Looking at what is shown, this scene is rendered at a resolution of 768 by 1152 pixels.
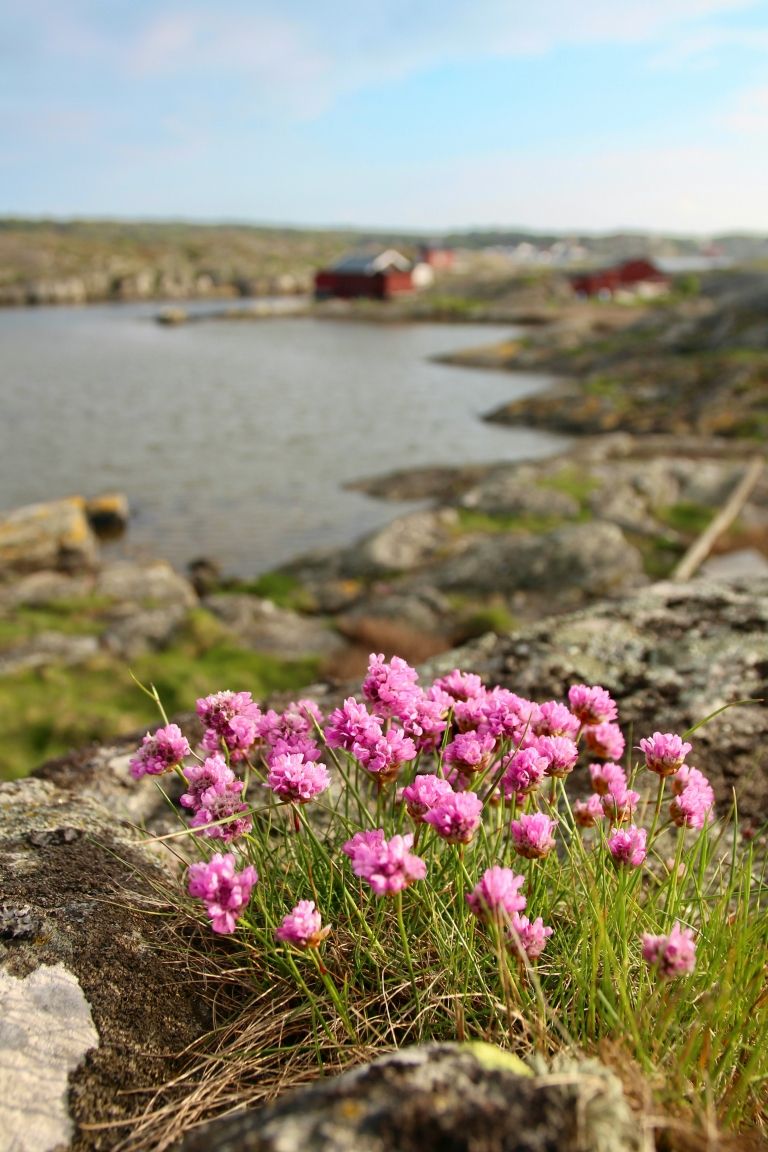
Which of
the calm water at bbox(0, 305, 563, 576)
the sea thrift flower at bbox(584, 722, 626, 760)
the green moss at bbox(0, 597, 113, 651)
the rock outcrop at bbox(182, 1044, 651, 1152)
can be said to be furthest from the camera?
the calm water at bbox(0, 305, 563, 576)

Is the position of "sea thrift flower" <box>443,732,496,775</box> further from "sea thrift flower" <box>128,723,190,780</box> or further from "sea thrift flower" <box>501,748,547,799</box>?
"sea thrift flower" <box>128,723,190,780</box>

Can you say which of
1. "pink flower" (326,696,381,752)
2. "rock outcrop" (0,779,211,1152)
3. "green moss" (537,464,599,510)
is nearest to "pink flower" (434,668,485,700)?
"pink flower" (326,696,381,752)

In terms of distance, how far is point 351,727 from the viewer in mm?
2344

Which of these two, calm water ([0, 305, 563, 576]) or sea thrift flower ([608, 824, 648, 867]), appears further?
calm water ([0, 305, 563, 576])

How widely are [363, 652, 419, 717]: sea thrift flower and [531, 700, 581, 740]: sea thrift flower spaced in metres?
0.43

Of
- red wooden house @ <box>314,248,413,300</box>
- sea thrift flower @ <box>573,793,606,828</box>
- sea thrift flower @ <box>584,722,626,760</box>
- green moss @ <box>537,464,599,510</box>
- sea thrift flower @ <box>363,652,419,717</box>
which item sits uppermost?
red wooden house @ <box>314,248,413,300</box>

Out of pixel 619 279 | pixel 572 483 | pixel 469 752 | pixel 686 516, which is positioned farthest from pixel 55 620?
pixel 619 279

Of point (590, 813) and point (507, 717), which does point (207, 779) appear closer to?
point (507, 717)

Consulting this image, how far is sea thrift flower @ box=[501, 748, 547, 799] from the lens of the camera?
7.77 ft

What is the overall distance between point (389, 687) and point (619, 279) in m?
114

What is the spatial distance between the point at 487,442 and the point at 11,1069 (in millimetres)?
31940

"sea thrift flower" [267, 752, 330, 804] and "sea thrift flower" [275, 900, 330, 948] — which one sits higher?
"sea thrift flower" [267, 752, 330, 804]

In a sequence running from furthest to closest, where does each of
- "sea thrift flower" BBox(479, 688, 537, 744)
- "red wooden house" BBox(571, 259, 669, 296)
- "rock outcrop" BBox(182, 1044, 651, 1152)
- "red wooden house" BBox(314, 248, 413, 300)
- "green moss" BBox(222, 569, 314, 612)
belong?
1. "red wooden house" BBox(314, 248, 413, 300)
2. "red wooden house" BBox(571, 259, 669, 296)
3. "green moss" BBox(222, 569, 314, 612)
4. "sea thrift flower" BBox(479, 688, 537, 744)
5. "rock outcrop" BBox(182, 1044, 651, 1152)

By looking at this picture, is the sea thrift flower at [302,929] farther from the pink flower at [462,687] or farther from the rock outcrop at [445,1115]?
the pink flower at [462,687]
